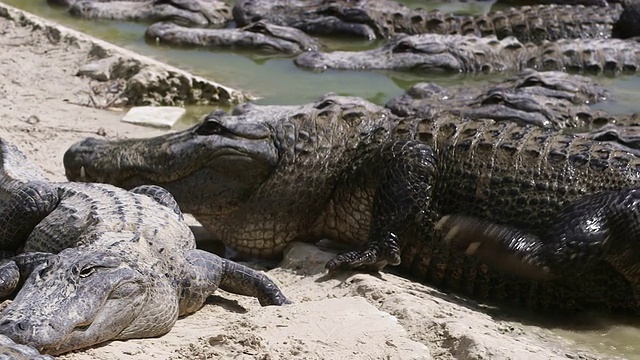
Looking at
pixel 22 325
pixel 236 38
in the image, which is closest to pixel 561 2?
pixel 236 38

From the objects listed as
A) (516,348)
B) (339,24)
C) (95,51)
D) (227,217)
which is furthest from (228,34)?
(516,348)

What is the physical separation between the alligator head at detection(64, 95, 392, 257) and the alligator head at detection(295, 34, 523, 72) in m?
6.29

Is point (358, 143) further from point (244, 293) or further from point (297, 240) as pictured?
point (244, 293)

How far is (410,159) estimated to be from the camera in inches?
230

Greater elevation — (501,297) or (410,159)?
(410,159)

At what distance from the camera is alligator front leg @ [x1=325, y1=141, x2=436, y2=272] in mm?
5707

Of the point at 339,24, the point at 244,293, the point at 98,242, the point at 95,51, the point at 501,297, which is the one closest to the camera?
the point at 98,242

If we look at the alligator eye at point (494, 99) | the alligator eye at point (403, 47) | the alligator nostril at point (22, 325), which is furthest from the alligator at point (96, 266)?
the alligator eye at point (403, 47)

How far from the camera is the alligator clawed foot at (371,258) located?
5.68 m

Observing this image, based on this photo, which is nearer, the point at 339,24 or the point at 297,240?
the point at 297,240

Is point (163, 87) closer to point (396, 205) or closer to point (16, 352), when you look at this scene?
point (396, 205)

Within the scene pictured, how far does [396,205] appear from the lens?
5812mm

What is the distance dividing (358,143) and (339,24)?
876cm

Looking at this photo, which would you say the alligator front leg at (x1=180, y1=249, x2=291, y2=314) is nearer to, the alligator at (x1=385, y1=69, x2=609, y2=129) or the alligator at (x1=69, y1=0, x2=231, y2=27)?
the alligator at (x1=385, y1=69, x2=609, y2=129)
